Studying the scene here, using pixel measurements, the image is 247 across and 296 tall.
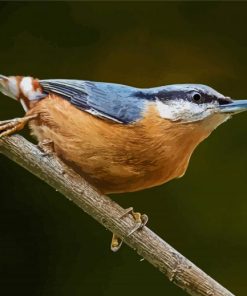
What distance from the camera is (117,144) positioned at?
1134mm

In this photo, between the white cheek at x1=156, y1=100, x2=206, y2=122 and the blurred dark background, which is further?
the blurred dark background

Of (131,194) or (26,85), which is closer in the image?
(26,85)

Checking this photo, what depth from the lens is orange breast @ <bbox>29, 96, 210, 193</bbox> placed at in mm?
1134

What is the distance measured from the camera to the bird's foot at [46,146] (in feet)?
3.70

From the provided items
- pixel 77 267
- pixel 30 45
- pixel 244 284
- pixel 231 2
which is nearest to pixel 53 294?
pixel 77 267

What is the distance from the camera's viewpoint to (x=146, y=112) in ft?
3.81

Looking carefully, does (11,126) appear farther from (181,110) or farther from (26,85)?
(181,110)

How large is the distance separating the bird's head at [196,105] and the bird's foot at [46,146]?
0.65ft

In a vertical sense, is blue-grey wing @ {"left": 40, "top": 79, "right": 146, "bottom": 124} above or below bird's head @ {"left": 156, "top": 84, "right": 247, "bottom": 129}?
below

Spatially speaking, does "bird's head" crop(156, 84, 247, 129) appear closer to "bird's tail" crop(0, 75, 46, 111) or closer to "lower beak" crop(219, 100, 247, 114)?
"lower beak" crop(219, 100, 247, 114)

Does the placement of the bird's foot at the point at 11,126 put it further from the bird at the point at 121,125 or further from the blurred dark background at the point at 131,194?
the blurred dark background at the point at 131,194

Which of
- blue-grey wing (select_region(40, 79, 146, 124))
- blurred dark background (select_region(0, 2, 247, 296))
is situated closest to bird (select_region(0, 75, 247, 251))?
blue-grey wing (select_region(40, 79, 146, 124))

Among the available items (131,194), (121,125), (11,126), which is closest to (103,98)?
(121,125)

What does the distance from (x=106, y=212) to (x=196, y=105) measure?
0.78ft
